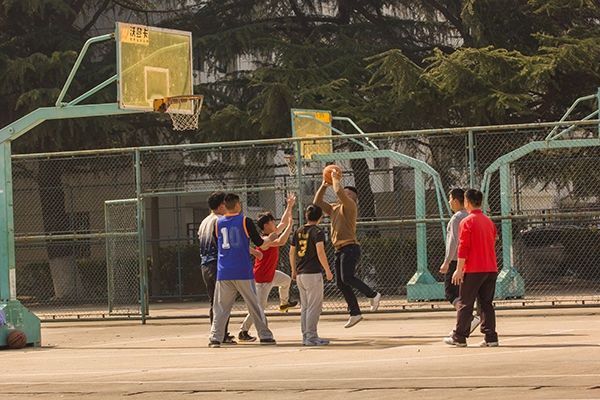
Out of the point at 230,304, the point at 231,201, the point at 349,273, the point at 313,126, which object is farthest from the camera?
the point at 313,126

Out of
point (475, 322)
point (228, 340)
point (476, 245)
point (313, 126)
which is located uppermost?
point (313, 126)

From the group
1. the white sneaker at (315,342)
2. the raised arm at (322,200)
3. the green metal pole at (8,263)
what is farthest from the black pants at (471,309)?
the green metal pole at (8,263)

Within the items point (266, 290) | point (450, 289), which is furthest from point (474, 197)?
point (266, 290)

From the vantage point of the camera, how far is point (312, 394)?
11547mm

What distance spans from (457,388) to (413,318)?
1018 cm

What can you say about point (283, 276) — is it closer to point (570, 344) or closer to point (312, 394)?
point (570, 344)

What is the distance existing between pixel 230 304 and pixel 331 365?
123 inches

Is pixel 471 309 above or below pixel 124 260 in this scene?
below

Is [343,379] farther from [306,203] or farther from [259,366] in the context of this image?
[306,203]

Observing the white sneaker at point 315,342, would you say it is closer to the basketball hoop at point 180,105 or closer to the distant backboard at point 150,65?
the distant backboard at point 150,65

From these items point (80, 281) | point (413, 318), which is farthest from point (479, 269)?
point (80, 281)

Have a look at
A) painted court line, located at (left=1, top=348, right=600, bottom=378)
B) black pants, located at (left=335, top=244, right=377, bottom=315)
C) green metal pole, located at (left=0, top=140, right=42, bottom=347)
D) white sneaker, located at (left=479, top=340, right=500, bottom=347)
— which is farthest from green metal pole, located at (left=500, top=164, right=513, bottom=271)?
painted court line, located at (left=1, top=348, right=600, bottom=378)

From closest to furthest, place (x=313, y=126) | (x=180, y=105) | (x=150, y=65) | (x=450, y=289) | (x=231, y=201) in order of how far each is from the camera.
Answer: (x=231, y=201) → (x=450, y=289) → (x=150, y=65) → (x=180, y=105) → (x=313, y=126)

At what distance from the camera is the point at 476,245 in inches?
609
